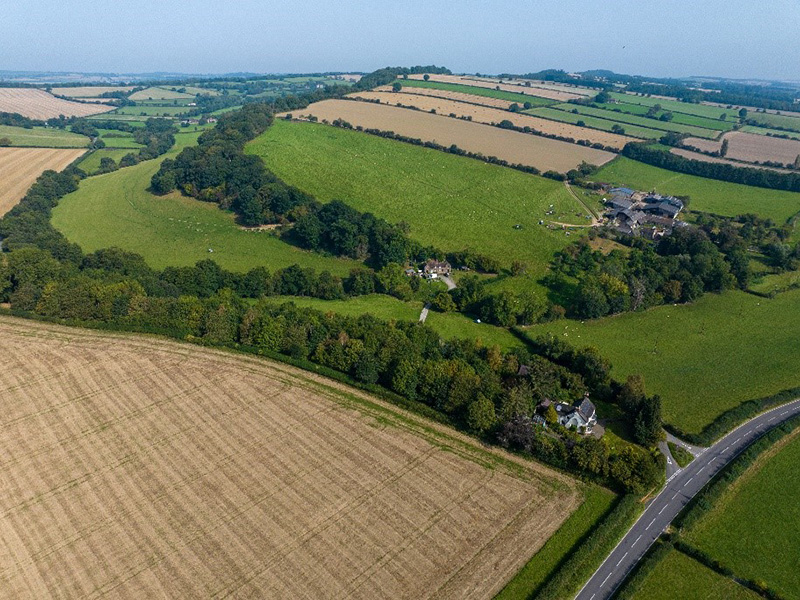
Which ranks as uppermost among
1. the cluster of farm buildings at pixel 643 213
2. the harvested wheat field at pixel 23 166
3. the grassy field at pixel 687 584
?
the harvested wheat field at pixel 23 166

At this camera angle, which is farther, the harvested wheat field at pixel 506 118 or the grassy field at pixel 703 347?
the harvested wheat field at pixel 506 118

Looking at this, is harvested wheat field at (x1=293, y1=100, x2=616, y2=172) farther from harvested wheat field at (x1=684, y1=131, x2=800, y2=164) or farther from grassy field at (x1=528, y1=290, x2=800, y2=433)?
grassy field at (x1=528, y1=290, x2=800, y2=433)

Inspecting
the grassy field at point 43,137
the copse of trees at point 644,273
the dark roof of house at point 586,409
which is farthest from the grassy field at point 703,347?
the grassy field at point 43,137

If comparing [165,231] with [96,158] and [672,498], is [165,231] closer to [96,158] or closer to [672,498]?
[96,158]

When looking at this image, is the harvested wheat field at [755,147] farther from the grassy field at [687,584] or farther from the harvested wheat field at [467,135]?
the grassy field at [687,584]

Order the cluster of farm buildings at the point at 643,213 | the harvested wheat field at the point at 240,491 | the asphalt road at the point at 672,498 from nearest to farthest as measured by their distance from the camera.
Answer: the harvested wheat field at the point at 240,491 < the asphalt road at the point at 672,498 < the cluster of farm buildings at the point at 643,213

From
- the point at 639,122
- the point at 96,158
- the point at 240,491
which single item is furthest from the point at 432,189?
the point at 639,122

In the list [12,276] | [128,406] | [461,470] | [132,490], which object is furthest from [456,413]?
[12,276]
